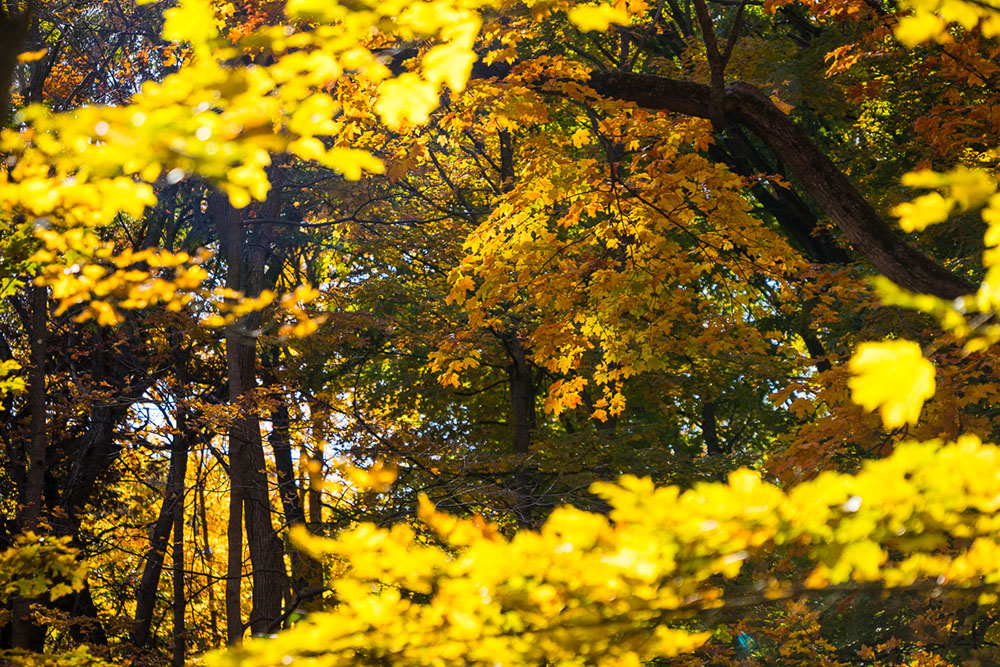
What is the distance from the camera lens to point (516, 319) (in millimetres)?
10680

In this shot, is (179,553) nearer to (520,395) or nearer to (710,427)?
(520,395)

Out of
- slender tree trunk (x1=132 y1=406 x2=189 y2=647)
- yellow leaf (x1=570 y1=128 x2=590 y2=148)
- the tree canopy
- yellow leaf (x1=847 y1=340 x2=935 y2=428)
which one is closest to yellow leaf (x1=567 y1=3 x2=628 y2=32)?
the tree canopy

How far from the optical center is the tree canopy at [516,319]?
1.92 m

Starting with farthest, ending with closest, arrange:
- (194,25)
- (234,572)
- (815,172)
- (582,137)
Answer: (234,572) < (582,137) < (815,172) < (194,25)

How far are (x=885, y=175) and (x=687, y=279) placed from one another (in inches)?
213

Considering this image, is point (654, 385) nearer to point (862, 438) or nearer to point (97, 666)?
point (862, 438)

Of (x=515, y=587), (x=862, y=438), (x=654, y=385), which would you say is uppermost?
(x=654, y=385)

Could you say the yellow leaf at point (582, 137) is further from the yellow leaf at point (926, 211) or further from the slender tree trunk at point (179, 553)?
the slender tree trunk at point (179, 553)

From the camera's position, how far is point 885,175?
402 inches

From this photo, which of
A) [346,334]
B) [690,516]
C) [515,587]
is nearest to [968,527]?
[690,516]

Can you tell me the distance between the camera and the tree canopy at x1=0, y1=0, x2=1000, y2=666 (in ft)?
6.30

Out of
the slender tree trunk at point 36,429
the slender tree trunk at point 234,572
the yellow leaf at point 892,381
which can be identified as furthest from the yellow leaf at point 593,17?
the slender tree trunk at point 234,572

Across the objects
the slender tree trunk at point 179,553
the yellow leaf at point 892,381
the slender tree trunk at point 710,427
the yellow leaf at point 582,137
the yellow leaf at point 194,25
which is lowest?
the yellow leaf at point 892,381

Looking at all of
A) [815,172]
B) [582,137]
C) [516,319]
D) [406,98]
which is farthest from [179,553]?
[406,98]
